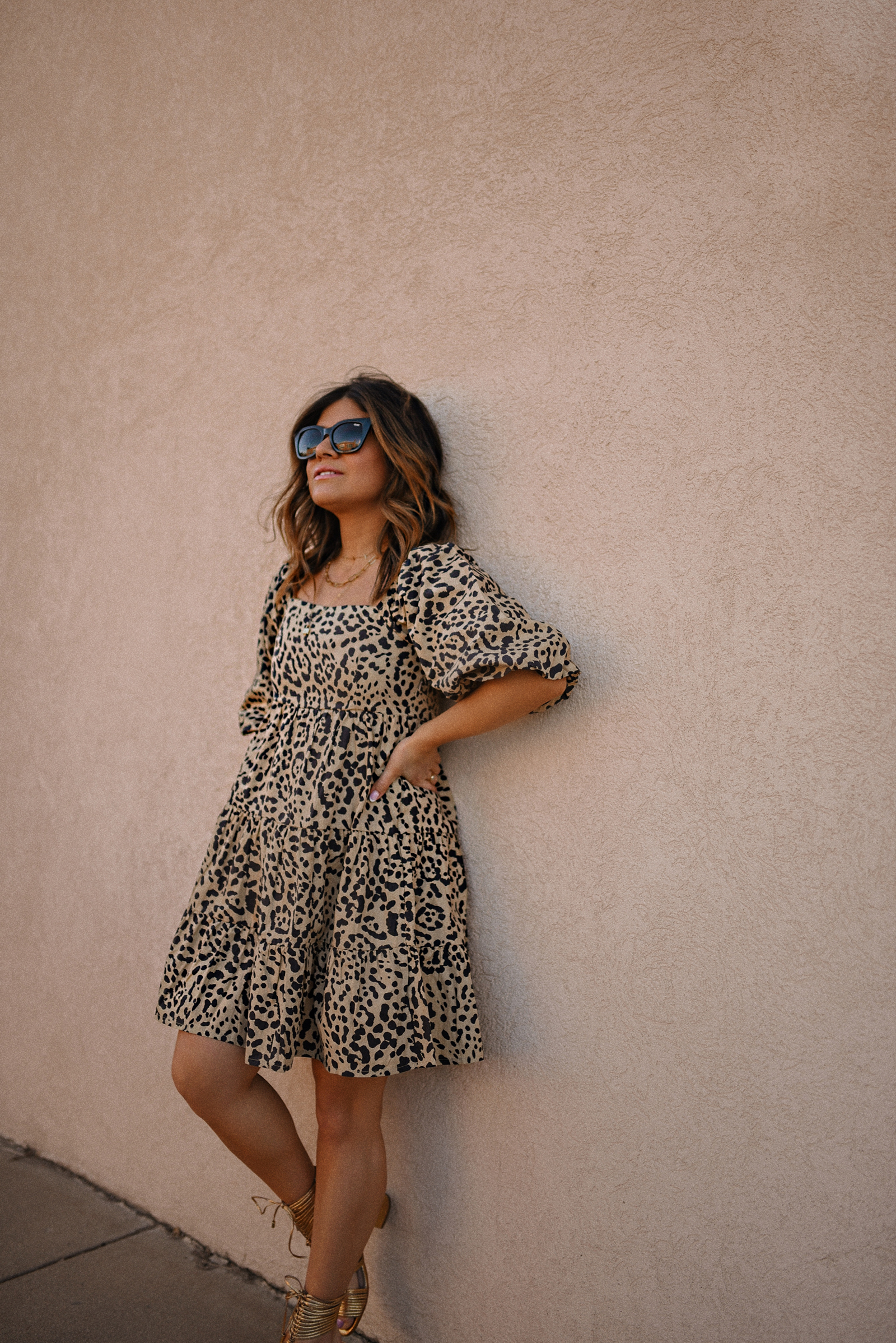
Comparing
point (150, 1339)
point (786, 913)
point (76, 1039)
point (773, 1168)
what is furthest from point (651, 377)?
point (76, 1039)

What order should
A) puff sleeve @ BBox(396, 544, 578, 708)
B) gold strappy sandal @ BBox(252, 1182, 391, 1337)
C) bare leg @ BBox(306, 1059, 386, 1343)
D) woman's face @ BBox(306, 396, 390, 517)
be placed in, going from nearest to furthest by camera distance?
1. puff sleeve @ BBox(396, 544, 578, 708)
2. bare leg @ BBox(306, 1059, 386, 1343)
3. gold strappy sandal @ BBox(252, 1182, 391, 1337)
4. woman's face @ BBox(306, 396, 390, 517)

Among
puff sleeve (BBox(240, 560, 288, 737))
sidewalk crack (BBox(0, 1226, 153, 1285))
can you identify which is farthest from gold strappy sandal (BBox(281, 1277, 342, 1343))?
puff sleeve (BBox(240, 560, 288, 737))

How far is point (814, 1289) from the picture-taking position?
1.61 meters

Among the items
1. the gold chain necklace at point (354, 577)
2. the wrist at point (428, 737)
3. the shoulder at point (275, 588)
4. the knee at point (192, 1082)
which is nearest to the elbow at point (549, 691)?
the wrist at point (428, 737)

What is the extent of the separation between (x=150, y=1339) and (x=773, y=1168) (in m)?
1.50

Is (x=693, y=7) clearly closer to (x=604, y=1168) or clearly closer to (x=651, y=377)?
(x=651, y=377)

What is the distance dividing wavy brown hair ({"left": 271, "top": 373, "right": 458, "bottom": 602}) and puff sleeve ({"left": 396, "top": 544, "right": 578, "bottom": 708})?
0.34 feet

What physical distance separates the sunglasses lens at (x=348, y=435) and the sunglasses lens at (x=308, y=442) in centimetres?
5

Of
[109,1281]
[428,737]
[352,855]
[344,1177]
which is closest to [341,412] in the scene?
[428,737]

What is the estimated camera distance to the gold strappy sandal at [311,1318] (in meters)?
1.84

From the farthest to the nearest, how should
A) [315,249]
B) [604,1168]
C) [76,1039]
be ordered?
1. [76,1039]
2. [315,249]
3. [604,1168]

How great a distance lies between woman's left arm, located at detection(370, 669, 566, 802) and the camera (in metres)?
1.81

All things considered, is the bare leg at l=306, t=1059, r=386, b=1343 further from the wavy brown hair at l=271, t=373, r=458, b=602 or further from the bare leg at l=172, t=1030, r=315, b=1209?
the wavy brown hair at l=271, t=373, r=458, b=602

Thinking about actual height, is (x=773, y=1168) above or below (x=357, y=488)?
below
